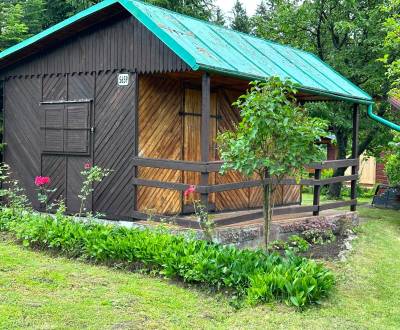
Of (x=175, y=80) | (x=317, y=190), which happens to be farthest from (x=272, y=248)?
(x=175, y=80)

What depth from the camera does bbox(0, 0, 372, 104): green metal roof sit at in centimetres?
822

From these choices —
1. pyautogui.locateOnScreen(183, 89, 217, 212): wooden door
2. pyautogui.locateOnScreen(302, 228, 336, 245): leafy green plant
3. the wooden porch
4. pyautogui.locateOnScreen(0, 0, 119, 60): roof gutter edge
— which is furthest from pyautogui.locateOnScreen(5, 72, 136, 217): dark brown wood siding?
pyautogui.locateOnScreen(302, 228, 336, 245): leafy green plant

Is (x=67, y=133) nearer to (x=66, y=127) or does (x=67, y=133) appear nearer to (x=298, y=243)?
(x=66, y=127)

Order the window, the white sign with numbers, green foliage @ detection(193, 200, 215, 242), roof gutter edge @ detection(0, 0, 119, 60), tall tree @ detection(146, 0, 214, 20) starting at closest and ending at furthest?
green foliage @ detection(193, 200, 215, 242) < roof gutter edge @ detection(0, 0, 119, 60) < the white sign with numbers < the window < tall tree @ detection(146, 0, 214, 20)

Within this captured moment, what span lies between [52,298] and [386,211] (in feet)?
41.2

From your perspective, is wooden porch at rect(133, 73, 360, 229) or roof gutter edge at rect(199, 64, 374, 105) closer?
roof gutter edge at rect(199, 64, 374, 105)

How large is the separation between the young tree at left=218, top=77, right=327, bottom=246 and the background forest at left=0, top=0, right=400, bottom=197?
9213 millimetres

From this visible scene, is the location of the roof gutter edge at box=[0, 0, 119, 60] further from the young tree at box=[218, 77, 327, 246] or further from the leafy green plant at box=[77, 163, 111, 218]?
the young tree at box=[218, 77, 327, 246]

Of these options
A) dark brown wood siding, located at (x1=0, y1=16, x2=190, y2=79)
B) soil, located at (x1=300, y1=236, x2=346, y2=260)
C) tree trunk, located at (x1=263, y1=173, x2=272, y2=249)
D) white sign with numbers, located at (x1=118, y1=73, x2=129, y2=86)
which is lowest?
soil, located at (x1=300, y1=236, x2=346, y2=260)

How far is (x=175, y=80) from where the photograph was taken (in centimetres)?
1008

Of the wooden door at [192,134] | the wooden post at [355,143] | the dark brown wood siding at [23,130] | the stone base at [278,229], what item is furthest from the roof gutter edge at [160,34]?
the wooden post at [355,143]

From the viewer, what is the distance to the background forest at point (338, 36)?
1593cm

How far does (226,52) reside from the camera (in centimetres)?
926

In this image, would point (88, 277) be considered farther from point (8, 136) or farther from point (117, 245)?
point (8, 136)
